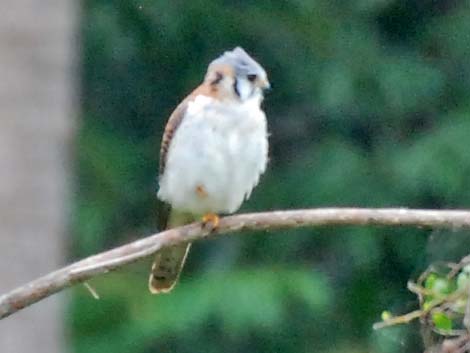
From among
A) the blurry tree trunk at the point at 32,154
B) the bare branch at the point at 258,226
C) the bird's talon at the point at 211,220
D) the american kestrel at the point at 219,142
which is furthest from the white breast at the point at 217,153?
the blurry tree trunk at the point at 32,154

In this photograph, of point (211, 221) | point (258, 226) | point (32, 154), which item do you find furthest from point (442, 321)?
point (32, 154)

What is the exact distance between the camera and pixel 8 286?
644 centimetres

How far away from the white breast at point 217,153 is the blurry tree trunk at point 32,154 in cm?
137

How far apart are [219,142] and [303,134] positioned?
18.1 ft

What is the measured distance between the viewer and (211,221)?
4.84m

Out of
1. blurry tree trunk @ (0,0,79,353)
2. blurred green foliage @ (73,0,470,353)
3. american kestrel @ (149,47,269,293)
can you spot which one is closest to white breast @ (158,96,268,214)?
american kestrel @ (149,47,269,293)

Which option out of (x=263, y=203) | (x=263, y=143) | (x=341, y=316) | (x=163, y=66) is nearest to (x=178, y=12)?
(x=163, y=66)

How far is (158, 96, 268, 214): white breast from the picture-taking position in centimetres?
514

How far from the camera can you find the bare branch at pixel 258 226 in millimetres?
4129

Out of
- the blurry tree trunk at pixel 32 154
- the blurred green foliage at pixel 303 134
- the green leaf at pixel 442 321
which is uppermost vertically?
the green leaf at pixel 442 321

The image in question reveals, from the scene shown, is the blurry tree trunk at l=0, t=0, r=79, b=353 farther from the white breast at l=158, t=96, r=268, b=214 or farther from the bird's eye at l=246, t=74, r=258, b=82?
the bird's eye at l=246, t=74, r=258, b=82

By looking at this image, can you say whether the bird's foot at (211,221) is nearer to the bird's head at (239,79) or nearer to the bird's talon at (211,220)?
the bird's talon at (211,220)

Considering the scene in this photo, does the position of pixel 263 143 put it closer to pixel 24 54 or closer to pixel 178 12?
pixel 24 54

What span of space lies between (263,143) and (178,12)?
5289 millimetres
